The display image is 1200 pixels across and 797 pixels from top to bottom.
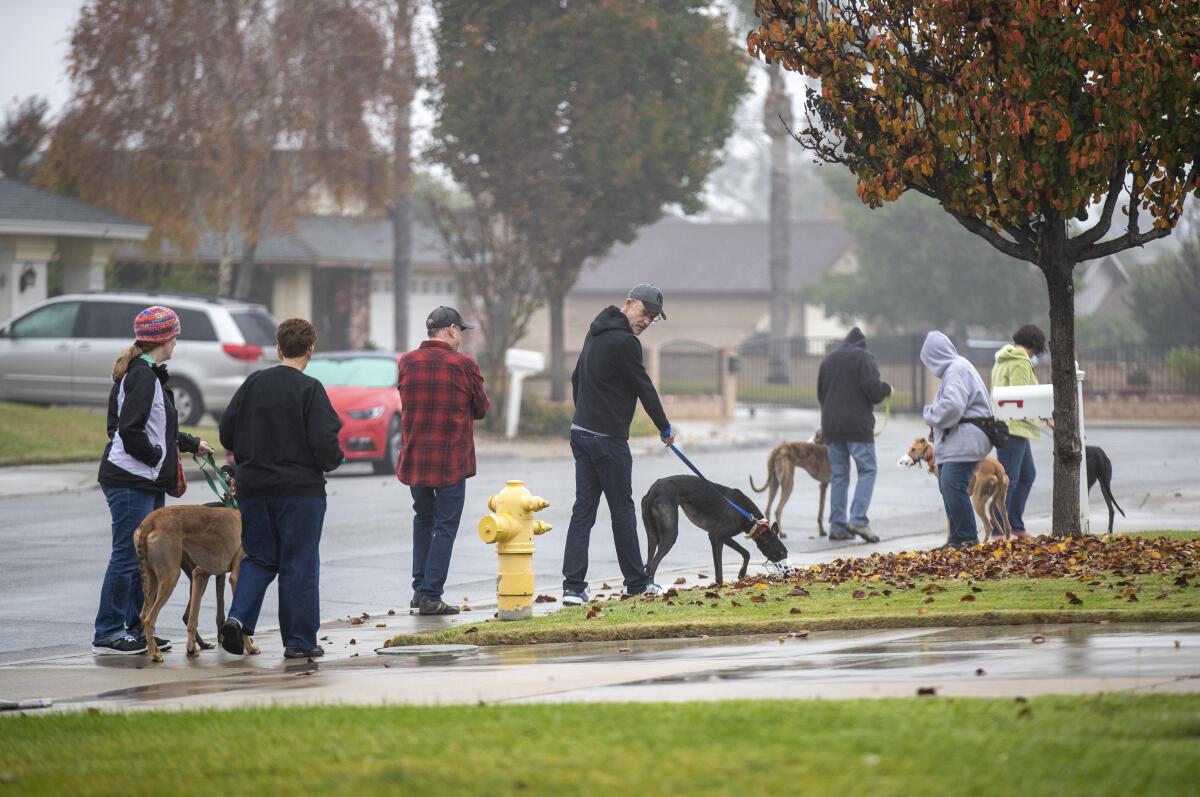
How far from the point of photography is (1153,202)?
1161 cm

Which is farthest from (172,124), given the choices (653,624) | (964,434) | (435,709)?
(435,709)

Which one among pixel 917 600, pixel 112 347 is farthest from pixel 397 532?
pixel 112 347

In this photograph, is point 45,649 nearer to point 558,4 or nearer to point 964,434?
point 964,434

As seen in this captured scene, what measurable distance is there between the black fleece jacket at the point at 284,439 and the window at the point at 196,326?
52.7 ft

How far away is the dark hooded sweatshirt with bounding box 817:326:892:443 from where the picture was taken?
15.6m

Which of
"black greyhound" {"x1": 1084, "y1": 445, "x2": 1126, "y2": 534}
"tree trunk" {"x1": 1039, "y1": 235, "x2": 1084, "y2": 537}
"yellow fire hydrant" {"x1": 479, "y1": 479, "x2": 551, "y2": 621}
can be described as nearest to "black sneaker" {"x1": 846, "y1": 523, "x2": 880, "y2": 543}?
"black greyhound" {"x1": 1084, "y1": 445, "x2": 1126, "y2": 534}

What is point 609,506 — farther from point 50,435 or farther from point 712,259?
point 712,259

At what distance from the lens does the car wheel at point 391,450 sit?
2225 cm

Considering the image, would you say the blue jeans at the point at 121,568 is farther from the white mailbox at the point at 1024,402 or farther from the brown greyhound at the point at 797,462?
the brown greyhound at the point at 797,462

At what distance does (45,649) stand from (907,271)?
5062 cm

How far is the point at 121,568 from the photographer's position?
9.77 metres

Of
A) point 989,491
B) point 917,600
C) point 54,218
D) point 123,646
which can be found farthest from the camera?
point 54,218

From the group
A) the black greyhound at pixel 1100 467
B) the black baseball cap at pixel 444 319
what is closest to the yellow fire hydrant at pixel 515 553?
the black baseball cap at pixel 444 319

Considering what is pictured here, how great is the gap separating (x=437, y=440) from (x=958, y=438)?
13.9ft
